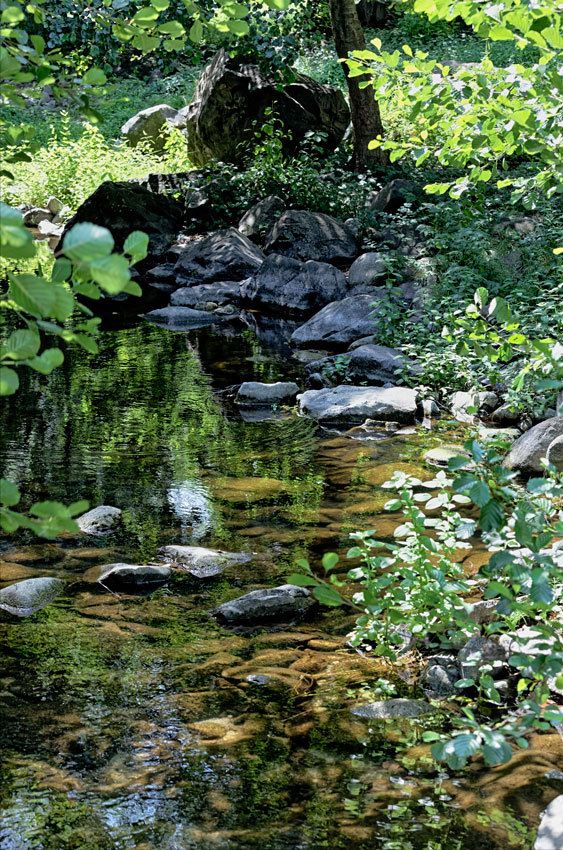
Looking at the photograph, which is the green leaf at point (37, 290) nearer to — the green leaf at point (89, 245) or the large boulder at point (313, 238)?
the green leaf at point (89, 245)

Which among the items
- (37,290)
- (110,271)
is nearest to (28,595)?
(37,290)

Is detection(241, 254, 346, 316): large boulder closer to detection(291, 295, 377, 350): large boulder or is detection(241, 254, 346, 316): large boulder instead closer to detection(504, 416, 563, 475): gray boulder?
detection(291, 295, 377, 350): large boulder

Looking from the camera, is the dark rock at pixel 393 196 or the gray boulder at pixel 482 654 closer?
the gray boulder at pixel 482 654

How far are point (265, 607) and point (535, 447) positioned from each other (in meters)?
2.79

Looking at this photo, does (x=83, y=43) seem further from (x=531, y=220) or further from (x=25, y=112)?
(x=25, y=112)

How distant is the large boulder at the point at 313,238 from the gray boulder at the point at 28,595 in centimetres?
889

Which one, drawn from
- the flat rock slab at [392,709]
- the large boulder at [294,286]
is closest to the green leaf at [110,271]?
the flat rock slab at [392,709]

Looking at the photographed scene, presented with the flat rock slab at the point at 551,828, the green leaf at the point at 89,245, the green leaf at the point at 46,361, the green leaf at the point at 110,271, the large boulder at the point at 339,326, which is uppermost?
the green leaf at the point at 89,245

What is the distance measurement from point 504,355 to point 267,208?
12270 mm

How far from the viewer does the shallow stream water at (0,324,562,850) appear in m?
3.01

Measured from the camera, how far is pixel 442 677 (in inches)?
153

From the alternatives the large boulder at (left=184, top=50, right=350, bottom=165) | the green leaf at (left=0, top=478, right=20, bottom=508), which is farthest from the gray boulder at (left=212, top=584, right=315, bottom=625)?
the large boulder at (left=184, top=50, right=350, bottom=165)

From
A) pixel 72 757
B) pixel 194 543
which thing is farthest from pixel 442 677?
pixel 194 543

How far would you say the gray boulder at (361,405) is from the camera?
323 inches
